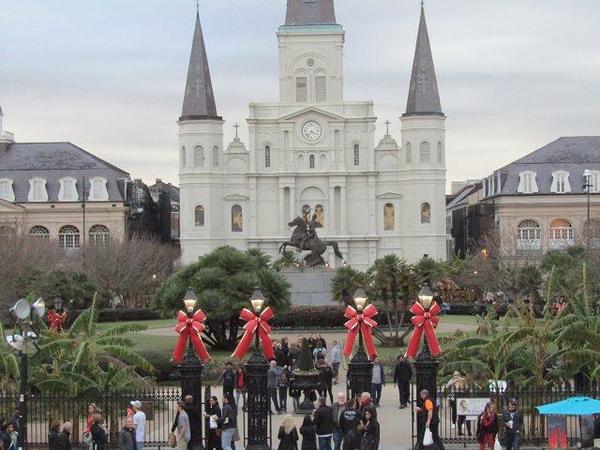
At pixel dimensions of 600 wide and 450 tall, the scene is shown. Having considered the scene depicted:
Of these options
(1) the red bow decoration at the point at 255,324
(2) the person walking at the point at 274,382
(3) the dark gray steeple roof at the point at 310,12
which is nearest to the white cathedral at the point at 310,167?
(3) the dark gray steeple roof at the point at 310,12

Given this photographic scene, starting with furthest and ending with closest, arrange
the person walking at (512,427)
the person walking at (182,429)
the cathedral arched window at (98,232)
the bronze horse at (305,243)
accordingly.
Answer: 1. the cathedral arched window at (98,232)
2. the bronze horse at (305,243)
3. the person walking at (182,429)
4. the person walking at (512,427)

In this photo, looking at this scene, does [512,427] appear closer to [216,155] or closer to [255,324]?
[255,324]

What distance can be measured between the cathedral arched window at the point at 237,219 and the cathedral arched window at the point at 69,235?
502 inches

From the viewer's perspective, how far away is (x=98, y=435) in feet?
84.7

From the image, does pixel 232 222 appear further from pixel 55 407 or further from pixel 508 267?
pixel 55 407

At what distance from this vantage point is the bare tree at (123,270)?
85.9 meters

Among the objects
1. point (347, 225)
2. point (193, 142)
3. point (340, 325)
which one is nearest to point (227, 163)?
point (193, 142)

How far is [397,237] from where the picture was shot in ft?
379

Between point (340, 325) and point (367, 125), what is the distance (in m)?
56.6

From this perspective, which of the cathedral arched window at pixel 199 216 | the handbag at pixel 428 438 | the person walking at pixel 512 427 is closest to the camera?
the handbag at pixel 428 438

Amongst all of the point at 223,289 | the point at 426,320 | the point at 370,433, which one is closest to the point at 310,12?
the point at 223,289

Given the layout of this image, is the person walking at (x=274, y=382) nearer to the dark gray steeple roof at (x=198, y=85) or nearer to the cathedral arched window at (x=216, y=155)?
the dark gray steeple roof at (x=198, y=85)

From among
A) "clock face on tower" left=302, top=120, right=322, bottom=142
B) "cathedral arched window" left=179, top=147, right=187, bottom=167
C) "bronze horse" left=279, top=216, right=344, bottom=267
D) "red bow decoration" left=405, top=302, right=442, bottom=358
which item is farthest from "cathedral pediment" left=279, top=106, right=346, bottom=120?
"red bow decoration" left=405, top=302, right=442, bottom=358

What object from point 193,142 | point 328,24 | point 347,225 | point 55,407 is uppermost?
point 328,24
